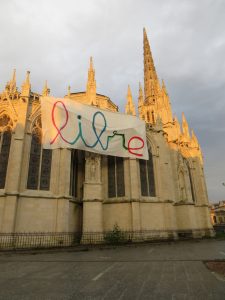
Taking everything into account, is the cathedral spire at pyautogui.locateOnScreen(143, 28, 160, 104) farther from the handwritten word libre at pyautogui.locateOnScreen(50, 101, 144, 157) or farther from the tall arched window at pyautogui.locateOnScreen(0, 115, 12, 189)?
the tall arched window at pyautogui.locateOnScreen(0, 115, 12, 189)

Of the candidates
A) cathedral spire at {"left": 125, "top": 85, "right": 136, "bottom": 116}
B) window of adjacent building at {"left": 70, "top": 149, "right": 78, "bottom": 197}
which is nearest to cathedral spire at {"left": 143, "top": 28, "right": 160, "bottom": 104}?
cathedral spire at {"left": 125, "top": 85, "right": 136, "bottom": 116}

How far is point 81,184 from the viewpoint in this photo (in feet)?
70.0

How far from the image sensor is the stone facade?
1686 centimetres

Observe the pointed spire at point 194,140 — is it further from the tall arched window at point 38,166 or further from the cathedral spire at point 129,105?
the tall arched window at point 38,166

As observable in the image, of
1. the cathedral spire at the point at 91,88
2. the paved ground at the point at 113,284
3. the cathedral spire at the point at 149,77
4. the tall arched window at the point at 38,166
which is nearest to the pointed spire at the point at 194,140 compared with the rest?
the cathedral spire at the point at 149,77

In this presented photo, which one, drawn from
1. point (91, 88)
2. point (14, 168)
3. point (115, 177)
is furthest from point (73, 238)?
point (91, 88)

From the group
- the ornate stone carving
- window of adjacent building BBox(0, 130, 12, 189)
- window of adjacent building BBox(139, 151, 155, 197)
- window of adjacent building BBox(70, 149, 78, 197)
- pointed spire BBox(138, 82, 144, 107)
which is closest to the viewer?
window of adjacent building BBox(0, 130, 12, 189)

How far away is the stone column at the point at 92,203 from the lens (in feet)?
57.7

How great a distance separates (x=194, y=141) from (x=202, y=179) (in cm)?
Result: 586

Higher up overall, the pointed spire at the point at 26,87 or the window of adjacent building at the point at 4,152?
the pointed spire at the point at 26,87

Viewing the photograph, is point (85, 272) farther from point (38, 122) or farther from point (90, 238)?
point (38, 122)

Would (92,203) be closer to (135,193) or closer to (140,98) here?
(135,193)

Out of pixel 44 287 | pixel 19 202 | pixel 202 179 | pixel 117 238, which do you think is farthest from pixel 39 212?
pixel 202 179

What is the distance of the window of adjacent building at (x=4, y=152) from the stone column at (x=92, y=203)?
6.34m
